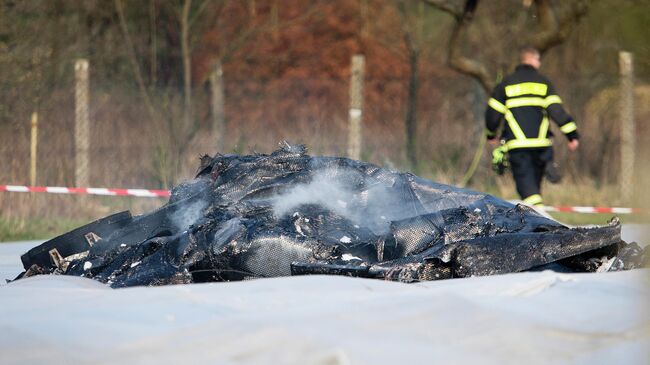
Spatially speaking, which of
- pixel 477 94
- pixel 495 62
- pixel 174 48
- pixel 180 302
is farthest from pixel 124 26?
pixel 180 302

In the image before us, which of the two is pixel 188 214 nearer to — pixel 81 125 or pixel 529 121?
pixel 529 121

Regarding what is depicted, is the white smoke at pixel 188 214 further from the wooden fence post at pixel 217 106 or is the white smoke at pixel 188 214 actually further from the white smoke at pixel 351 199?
the wooden fence post at pixel 217 106

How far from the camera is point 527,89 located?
891cm

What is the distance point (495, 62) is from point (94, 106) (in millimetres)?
8676

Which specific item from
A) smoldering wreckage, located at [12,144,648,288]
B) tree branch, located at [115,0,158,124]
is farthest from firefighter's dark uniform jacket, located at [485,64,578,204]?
tree branch, located at [115,0,158,124]

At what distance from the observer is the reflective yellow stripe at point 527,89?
890 centimetres

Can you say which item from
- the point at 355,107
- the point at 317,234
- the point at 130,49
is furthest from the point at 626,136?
the point at 317,234

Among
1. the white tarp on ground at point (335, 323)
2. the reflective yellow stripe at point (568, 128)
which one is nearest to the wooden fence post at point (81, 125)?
the reflective yellow stripe at point (568, 128)

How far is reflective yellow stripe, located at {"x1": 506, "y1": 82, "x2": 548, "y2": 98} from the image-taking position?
8898mm

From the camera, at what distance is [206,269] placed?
5.13 m

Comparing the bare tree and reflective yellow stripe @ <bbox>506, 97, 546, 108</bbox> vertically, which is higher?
the bare tree

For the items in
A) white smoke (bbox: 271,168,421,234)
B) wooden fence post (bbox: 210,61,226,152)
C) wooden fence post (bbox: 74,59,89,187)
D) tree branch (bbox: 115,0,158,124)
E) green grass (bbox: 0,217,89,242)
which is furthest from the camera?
tree branch (bbox: 115,0,158,124)

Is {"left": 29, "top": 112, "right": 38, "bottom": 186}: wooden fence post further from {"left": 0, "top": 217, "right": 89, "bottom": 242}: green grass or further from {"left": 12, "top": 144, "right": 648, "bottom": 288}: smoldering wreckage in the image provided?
{"left": 12, "top": 144, "right": 648, "bottom": 288}: smoldering wreckage

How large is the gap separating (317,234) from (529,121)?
4074 mm
